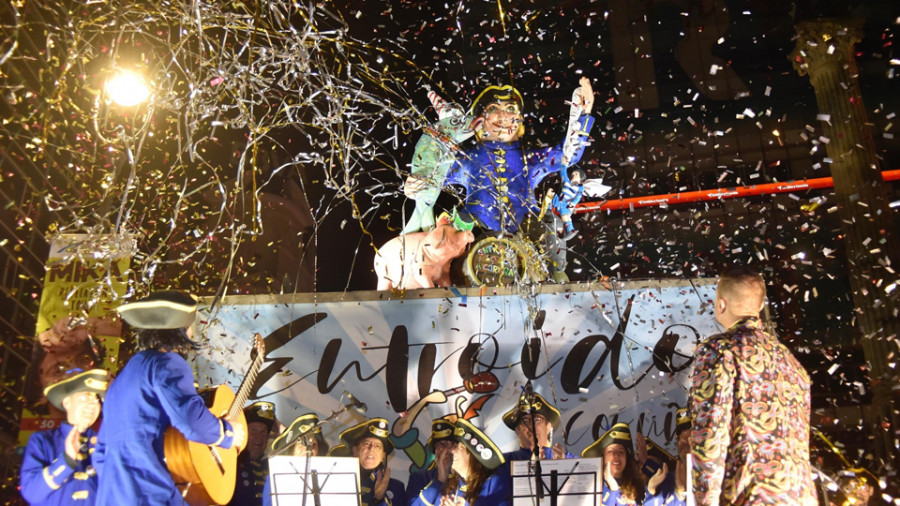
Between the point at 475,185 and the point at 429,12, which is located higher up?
the point at 429,12

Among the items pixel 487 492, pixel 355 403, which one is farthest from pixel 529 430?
pixel 355 403

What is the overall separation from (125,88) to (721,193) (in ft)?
36.4

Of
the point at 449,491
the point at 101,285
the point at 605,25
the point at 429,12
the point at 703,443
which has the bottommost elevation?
the point at 449,491

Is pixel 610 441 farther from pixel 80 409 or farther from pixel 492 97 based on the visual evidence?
pixel 80 409

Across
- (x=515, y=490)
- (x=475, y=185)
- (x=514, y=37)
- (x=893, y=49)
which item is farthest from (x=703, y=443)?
(x=893, y=49)

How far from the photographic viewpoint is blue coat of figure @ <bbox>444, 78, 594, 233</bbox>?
611cm

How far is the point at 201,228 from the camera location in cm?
671

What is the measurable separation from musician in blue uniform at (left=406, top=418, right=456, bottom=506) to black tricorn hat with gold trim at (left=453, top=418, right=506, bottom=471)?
2.8 inches

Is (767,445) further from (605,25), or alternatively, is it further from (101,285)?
(605,25)

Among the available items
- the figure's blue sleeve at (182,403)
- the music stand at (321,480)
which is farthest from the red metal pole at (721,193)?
the figure's blue sleeve at (182,403)

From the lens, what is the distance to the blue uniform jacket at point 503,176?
611 centimetres

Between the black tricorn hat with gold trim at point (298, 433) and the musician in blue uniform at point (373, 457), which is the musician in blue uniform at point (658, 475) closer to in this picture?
the musician in blue uniform at point (373, 457)

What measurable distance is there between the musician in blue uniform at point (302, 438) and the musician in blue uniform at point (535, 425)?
1.45 m

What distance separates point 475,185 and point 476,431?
94.1 inches
